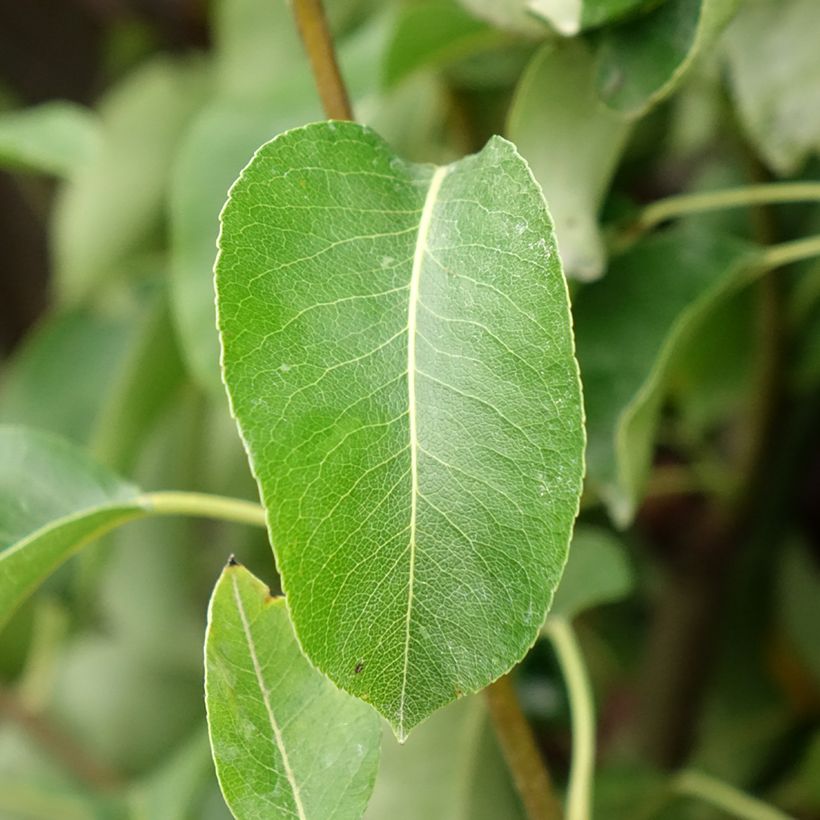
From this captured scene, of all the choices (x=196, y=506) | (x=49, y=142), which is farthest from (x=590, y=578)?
(x=49, y=142)

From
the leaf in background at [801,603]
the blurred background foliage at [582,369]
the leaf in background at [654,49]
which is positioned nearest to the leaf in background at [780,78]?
the blurred background foliage at [582,369]

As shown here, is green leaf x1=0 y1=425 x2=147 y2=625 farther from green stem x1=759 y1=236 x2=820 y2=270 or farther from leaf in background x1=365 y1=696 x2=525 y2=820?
green stem x1=759 y1=236 x2=820 y2=270

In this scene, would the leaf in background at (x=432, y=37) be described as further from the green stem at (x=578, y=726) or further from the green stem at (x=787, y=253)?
the green stem at (x=578, y=726)

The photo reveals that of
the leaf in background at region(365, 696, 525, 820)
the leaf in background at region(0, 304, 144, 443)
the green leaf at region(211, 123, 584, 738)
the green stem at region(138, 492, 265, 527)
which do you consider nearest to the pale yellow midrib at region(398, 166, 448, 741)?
the green leaf at region(211, 123, 584, 738)

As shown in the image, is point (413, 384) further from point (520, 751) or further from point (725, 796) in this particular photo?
point (725, 796)

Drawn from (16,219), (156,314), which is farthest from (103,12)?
(156,314)

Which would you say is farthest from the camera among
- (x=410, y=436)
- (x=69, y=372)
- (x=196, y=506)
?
(x=69, y=372)
